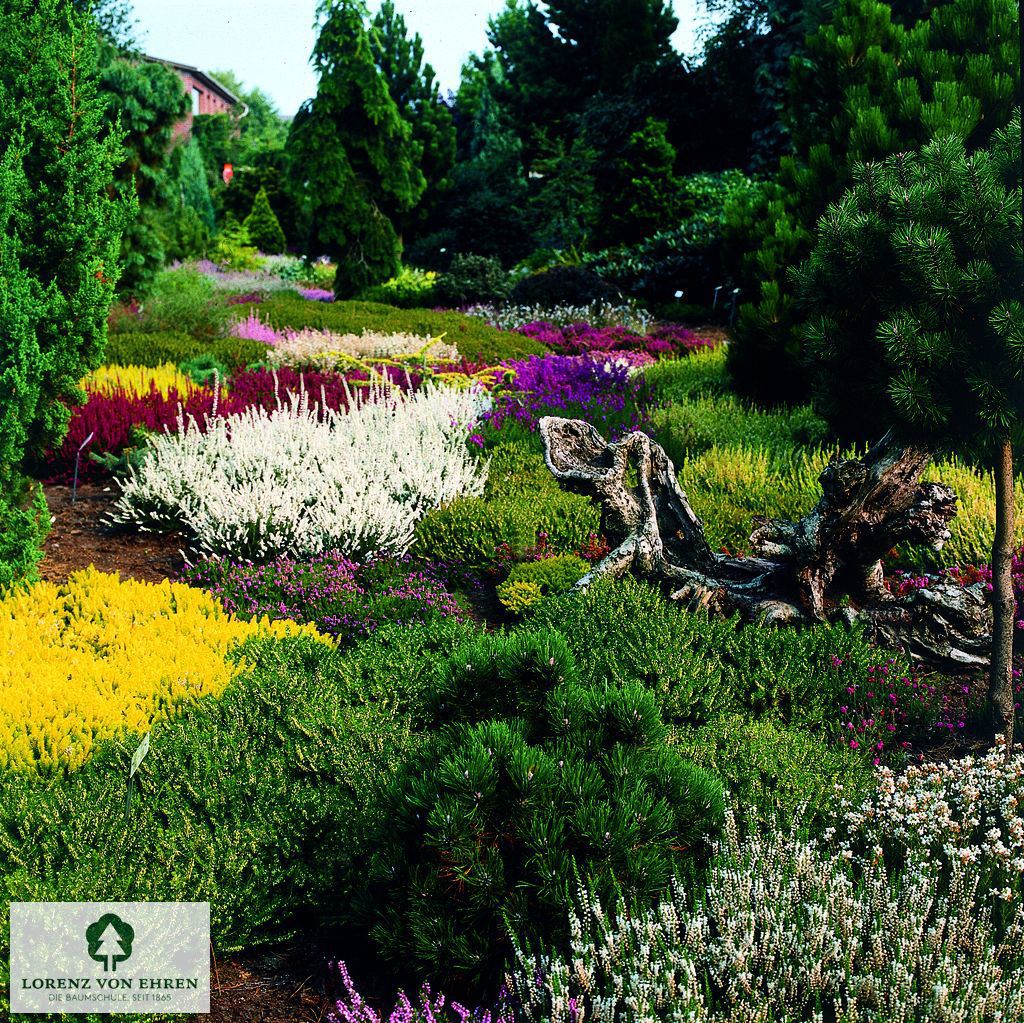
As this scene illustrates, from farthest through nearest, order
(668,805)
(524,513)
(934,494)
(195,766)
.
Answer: (524,513) → (934,494) → (195,766) → (668,805)

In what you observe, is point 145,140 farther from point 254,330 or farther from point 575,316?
point 575,316

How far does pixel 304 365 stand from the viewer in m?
11.8

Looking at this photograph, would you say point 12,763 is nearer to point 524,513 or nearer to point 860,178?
point 524,513

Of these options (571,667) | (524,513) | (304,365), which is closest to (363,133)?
(304,365)

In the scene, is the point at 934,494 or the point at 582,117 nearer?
the point at 934,494

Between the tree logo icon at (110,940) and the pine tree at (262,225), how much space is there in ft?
134

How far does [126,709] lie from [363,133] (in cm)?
2353

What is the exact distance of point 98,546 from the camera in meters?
6.40

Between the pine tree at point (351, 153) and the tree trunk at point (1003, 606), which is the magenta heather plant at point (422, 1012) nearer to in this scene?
the tree trunk at point (1003, 606)

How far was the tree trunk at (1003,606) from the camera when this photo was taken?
4.11 m

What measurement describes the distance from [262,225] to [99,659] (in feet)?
130

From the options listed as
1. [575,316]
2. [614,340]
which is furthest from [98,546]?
[575,316]

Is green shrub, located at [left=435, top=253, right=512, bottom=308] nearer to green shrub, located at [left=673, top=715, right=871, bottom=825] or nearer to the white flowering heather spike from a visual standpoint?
green shrub, located at [left=673, top=715, right=871, bottom=825]

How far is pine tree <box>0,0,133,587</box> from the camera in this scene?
4859mm
